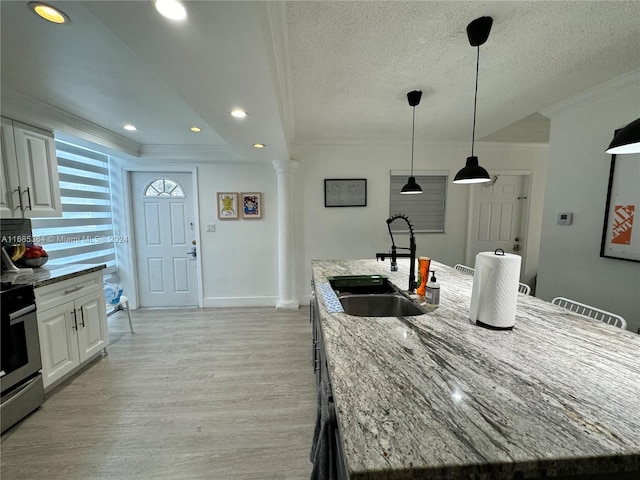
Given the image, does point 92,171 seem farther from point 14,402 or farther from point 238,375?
point 238,375

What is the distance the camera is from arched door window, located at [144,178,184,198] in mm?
3709

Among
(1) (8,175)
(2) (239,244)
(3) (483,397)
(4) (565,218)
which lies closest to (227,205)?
(2) (239,244)

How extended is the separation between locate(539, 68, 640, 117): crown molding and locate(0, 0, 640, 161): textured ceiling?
7cm

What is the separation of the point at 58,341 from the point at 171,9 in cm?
250

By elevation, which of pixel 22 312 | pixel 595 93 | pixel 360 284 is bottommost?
pixel 22 312

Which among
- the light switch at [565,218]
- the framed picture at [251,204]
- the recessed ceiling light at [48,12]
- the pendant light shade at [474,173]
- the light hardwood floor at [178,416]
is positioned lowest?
the light hardwood floor at [178,416]

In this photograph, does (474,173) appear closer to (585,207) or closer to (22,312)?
(585,207)

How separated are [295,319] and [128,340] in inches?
74.2

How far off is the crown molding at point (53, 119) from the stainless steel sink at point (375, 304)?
281 centimetres

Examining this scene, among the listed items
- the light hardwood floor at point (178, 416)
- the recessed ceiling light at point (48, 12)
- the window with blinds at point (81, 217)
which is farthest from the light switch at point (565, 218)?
the window with blinds at point (81, 217)

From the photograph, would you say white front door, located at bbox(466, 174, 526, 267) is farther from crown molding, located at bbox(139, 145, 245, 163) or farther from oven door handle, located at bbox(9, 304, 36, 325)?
oven door handle, located at bbox(9, 304, 36, 325)

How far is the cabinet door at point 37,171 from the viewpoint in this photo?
2.09 metres

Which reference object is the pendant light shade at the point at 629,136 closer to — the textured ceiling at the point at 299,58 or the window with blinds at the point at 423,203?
the textured ceiling at the point at 299,58

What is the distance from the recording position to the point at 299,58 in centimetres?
173
